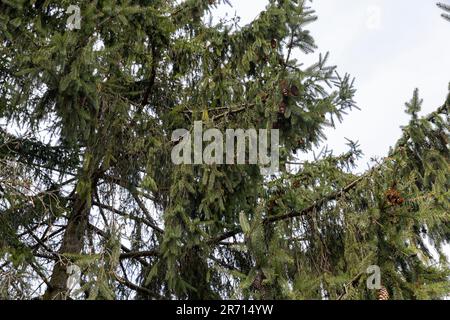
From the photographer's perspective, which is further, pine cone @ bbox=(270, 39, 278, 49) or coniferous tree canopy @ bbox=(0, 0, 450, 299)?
pine cone @ bbox=(270, 39, 278, 49)

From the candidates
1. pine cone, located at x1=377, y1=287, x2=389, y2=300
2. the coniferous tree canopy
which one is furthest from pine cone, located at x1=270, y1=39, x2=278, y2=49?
pine cone, located at x1=377, y1=287, x2=389, y2=300

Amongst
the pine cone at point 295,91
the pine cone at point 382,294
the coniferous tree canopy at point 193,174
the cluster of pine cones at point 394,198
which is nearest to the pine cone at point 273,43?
the coniferous tree canopy at point 193,174

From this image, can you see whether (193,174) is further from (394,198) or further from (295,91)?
(394,198)

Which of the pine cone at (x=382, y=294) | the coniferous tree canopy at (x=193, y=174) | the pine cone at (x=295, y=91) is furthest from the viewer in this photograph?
the pine cone at (x=295, y=91)

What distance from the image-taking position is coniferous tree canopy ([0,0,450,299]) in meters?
4.42

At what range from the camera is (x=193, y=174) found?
5914 millimetres

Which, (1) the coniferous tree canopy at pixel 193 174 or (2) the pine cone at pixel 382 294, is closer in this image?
(2) the pine cone at pixel 382 294

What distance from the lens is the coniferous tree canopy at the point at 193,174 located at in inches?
174

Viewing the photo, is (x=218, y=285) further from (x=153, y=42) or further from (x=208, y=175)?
(x=153, y=42)

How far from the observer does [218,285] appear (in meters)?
6.81

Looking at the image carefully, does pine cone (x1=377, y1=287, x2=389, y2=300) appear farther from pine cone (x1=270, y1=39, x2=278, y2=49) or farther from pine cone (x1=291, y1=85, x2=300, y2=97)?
pine cone (x1=270, y1=39, x2=278, y2=49)

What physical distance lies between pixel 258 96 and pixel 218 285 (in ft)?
7.67

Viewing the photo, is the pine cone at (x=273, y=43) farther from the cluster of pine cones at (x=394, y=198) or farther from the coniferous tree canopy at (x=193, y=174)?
the cluster of pine cones at (x=394, y=198)

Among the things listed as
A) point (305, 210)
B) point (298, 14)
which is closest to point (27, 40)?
point (298, 14)
